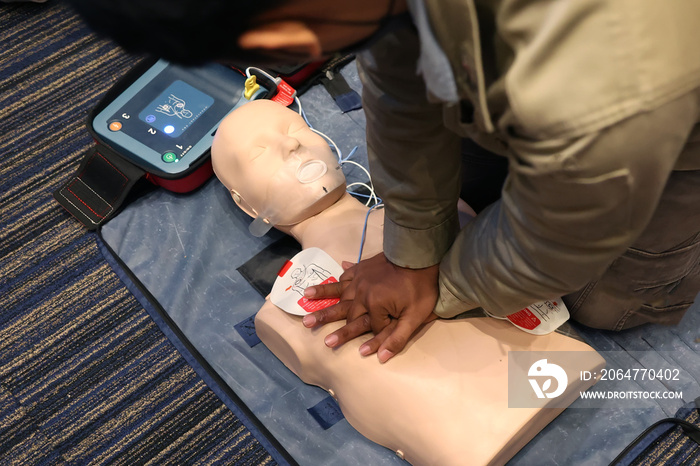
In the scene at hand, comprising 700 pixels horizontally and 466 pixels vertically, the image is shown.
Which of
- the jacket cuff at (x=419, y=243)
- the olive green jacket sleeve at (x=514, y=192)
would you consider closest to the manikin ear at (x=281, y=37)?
the olive green jacket sleeve at (x=514, y=192)

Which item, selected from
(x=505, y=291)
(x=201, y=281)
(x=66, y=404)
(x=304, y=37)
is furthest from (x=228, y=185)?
(x=304, y=37)

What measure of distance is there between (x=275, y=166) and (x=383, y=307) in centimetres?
→ 40

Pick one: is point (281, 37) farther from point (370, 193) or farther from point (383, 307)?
point (370, 193)

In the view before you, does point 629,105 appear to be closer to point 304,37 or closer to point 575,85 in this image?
point 575,85

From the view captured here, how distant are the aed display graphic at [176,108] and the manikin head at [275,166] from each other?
207 mm

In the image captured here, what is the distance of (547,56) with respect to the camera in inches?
18.3

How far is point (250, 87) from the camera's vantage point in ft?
4.78

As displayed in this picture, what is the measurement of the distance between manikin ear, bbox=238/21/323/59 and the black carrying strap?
101cm

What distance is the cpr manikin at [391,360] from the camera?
0.94m

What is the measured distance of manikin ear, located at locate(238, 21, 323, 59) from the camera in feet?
1.42

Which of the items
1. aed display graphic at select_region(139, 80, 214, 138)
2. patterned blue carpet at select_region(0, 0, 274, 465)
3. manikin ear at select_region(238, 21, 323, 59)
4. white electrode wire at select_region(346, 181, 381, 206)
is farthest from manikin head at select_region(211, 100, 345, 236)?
manikin ear at select_region(238, 21, 323, 59)

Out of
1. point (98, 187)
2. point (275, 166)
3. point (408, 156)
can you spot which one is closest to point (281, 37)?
point (408, 156)

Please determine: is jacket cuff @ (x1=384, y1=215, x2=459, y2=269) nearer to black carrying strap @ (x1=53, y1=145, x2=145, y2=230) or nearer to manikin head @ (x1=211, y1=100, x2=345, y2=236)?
manikin head @ (x1=211, y1=100, x2=345, y2=236)

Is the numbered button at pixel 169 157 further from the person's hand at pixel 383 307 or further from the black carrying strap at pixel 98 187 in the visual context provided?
the person's hand at pixel 383 307
